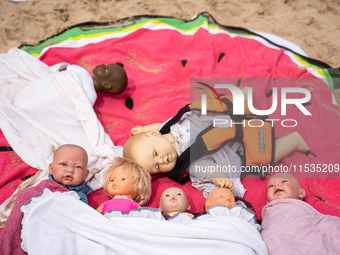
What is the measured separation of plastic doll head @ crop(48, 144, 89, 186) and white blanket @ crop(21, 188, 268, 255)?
0.17 meters

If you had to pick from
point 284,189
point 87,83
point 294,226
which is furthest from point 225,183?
point 87,83

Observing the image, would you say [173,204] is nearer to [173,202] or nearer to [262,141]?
[173,202]

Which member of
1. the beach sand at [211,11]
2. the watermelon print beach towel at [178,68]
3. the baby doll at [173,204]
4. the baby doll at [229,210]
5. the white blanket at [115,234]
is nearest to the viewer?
the white blanket at [115,234]

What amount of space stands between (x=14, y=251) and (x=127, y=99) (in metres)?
1.49

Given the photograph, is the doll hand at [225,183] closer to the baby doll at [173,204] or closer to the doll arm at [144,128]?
the baby doll at [173,204]

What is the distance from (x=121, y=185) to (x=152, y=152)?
0.31m

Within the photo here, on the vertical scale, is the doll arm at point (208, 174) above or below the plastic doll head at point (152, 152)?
below

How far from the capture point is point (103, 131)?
6.91 feet

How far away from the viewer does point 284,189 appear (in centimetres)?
173

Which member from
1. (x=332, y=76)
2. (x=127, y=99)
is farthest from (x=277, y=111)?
(x=127, y=99)

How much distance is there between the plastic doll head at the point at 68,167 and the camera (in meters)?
1.60

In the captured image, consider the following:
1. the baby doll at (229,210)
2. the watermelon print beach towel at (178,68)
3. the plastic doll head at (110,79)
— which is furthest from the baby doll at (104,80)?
the baby doll at (229,210)

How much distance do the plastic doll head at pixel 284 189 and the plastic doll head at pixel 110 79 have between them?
1486 millimetres

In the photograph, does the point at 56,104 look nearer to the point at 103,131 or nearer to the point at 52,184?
the point at 103,131
